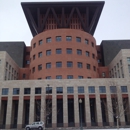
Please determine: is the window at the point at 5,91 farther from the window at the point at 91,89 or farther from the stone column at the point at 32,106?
the window at the point at 91,89

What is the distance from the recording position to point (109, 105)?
151 feet

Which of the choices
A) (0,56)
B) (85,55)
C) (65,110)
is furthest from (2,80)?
(85,55)

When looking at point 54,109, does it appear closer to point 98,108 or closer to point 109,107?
point 98,108

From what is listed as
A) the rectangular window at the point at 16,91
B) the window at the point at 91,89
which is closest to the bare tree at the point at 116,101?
the window at the point at 91,89

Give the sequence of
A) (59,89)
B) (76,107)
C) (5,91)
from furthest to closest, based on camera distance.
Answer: (5,91), (59,89), (76,107)

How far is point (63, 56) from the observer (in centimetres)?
5859

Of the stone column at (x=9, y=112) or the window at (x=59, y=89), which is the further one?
the window at (x=59, y=89)

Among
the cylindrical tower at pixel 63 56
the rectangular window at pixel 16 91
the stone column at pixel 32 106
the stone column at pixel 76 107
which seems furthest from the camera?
the cylindrical tower at pixel 63 56

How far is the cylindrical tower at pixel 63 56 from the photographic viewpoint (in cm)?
5728

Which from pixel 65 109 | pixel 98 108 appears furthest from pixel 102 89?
pixel 65 109

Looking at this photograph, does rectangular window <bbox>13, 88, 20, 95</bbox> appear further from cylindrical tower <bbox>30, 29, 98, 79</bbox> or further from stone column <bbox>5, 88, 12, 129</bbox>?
cylindrical tower <bbox>30, 29, 98, 79</bbox>

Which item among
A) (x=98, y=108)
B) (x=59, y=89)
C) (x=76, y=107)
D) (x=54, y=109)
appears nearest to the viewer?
(x=54, y=109)

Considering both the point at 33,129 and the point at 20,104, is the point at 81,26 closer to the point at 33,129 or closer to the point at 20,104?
the point at 20,104

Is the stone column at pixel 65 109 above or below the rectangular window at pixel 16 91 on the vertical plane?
below
